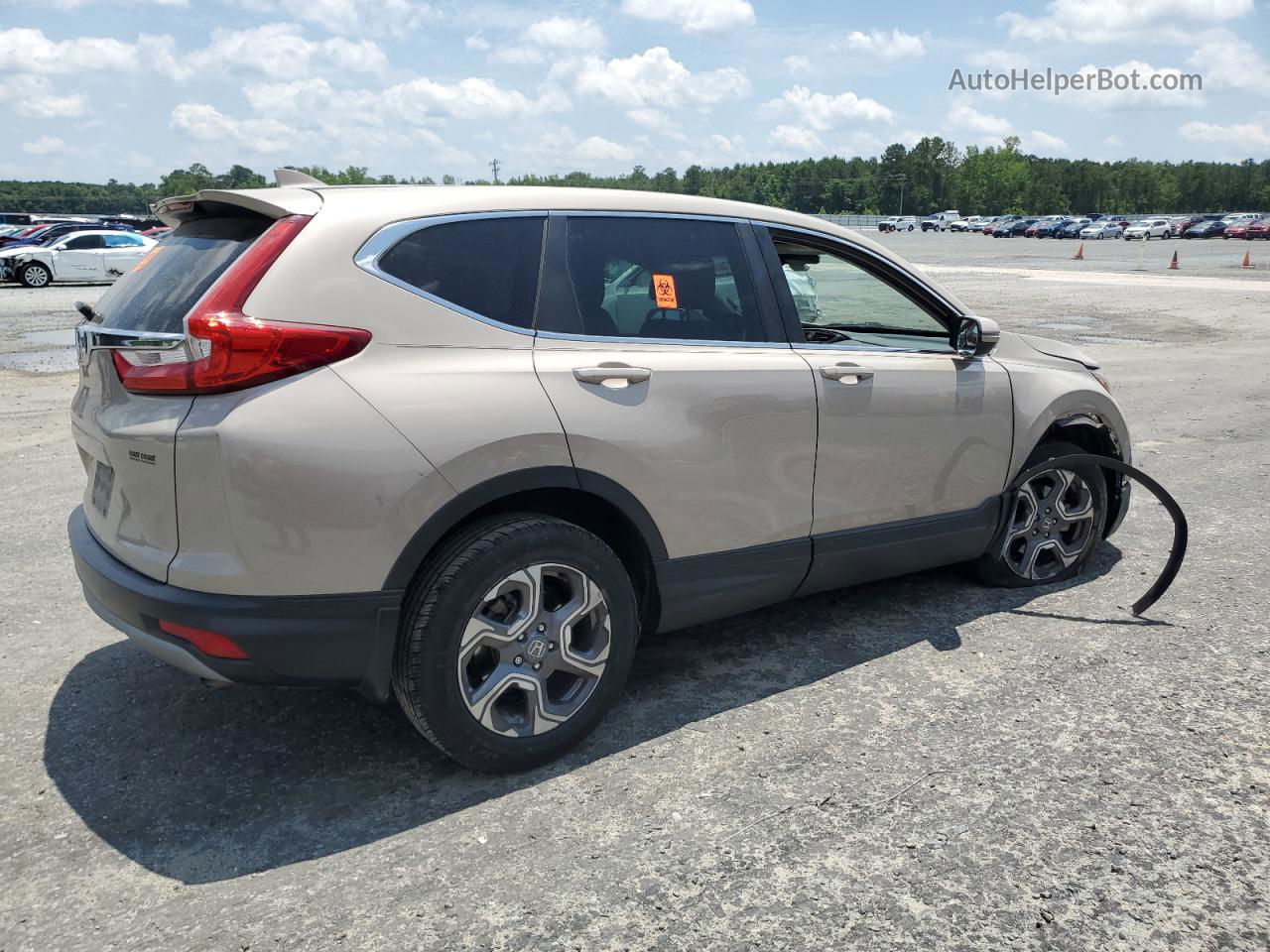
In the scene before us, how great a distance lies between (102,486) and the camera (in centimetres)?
322

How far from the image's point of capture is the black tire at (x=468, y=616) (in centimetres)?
301

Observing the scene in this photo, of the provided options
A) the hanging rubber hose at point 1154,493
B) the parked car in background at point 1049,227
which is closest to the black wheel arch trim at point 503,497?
the hanging rubber hose at point 1154,493

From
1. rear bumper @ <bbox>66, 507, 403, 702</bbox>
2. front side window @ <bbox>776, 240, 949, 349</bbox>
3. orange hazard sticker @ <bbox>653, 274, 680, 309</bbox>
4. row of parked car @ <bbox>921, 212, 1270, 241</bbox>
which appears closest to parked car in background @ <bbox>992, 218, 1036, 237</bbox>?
row of parked car @ <bbox>921, 212, 1270, 241</bbox>

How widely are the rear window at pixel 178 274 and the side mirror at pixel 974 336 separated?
2823 millimetres

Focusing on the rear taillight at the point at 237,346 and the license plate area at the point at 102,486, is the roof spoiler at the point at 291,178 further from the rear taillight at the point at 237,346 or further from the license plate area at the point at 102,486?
the license plate area at the point at 102,486

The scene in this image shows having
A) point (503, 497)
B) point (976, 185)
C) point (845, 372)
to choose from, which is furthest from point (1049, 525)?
point (976, 185)

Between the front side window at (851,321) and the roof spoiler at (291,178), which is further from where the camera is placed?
the front side window at (851,321)

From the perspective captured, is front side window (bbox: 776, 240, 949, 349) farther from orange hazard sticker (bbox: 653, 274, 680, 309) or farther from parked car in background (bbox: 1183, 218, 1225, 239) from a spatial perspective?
parked car in background (bbox: 1183, 218, 1225, 239)

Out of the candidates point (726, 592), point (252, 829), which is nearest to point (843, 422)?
point (726, 592)

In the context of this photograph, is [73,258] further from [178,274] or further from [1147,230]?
[1147,230]

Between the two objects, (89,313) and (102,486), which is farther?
(89,313)

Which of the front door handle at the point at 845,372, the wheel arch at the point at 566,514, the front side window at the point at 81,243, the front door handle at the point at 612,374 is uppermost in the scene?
the front side window at the point at 81,243

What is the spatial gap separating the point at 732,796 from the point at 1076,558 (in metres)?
2.72

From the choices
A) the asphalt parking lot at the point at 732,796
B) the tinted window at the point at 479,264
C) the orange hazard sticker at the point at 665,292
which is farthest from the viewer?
the orange hazard sticker at the point at 665,292
